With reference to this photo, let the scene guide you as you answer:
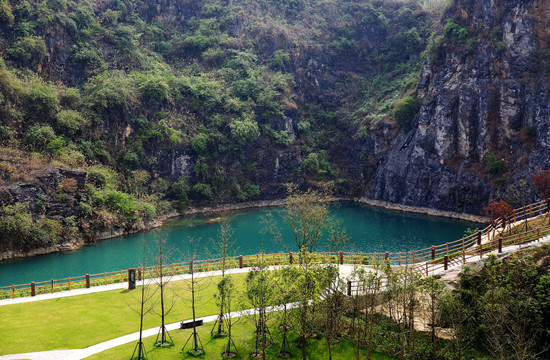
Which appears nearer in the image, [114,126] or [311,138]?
[114,126]

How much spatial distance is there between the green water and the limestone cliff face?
5.40 metres

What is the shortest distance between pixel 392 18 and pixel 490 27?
35816mm

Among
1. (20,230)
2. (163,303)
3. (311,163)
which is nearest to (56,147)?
(20,230)

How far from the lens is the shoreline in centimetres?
4334

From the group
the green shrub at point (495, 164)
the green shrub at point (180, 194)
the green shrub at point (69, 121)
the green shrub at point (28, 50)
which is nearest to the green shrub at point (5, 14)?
the green shrub at point (28, 50)

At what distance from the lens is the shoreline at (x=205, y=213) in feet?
142

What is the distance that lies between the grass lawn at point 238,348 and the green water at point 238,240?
8.17 metres

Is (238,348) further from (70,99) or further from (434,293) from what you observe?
(70,99)

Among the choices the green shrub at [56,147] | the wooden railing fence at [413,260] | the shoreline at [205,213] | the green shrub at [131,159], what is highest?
the green shrub at [56,147]

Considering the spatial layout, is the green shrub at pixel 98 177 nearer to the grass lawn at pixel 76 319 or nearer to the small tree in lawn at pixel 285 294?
the grass lawn at pixel 76 319

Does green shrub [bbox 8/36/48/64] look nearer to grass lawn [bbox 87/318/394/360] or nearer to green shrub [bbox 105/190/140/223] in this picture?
green shrub [bbox 105/190/140/223]

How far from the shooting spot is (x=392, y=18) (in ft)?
301

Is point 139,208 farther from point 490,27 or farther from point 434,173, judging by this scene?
point 490,27

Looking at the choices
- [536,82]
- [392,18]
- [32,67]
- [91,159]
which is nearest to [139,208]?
[91,159]
